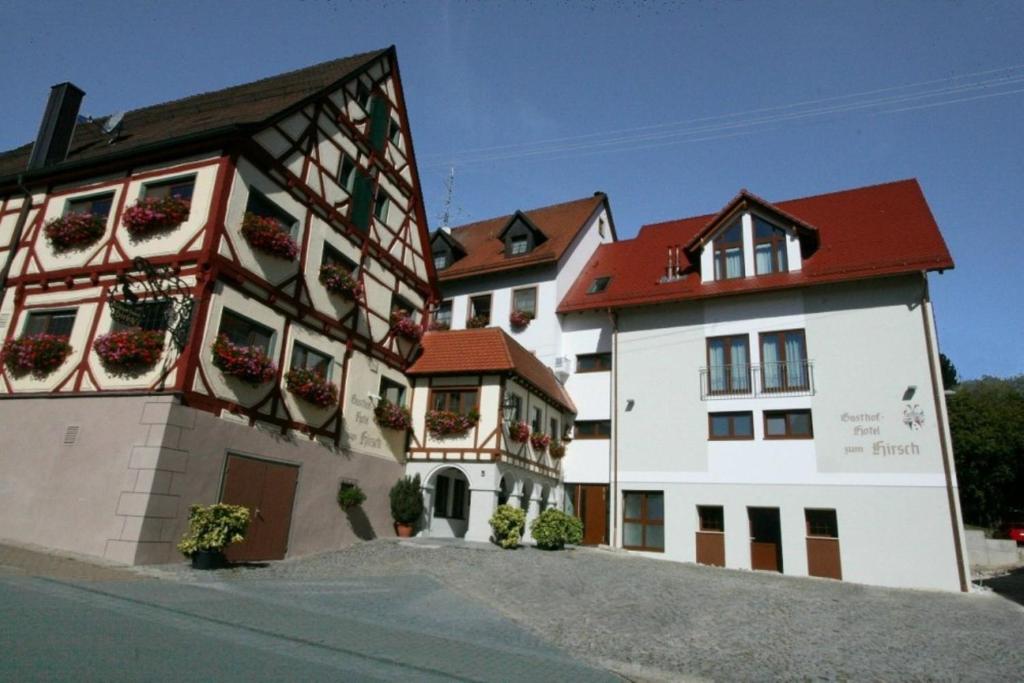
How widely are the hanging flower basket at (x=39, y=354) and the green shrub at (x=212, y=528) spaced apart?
16.5 feet

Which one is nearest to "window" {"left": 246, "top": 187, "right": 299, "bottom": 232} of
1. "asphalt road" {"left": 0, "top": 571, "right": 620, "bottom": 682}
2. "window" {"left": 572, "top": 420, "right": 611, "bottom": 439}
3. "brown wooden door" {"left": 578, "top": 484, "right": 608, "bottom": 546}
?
"asphalt road" {"left": 0, "top": 571, "right": 620, "bottom": 682}

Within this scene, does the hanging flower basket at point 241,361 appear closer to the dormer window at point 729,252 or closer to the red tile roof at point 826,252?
the red tile roof at point 826,252

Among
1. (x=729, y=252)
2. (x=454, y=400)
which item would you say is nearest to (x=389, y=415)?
(x=454, y=400)

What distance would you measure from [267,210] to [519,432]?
998 centimetres

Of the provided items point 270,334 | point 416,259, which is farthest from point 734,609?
point 416,259

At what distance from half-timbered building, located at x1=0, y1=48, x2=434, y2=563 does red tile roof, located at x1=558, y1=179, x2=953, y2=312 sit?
404 inches

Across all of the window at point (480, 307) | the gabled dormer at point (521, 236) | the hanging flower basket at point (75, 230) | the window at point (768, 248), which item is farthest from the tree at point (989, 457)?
the hanging flower basket at point (75, 230)

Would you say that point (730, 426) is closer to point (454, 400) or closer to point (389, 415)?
point (454, 400)

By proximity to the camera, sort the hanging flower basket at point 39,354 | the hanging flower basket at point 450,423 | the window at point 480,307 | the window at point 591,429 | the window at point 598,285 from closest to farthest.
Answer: the hanging flower basket at point 39,354 < the hanging flower basket at point 450,423 < the window at point 591,429 < the window at point 598,285 < the window at point 480,307

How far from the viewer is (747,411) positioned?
2167 cm

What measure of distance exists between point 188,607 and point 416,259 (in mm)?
15440

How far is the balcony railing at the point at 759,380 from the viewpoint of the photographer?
21.1m

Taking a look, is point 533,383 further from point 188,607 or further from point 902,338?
point 188,607

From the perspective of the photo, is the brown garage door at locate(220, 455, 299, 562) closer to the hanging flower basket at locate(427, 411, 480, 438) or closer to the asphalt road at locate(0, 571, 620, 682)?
the asphalt road at locate(0, 571, 620, 682)
